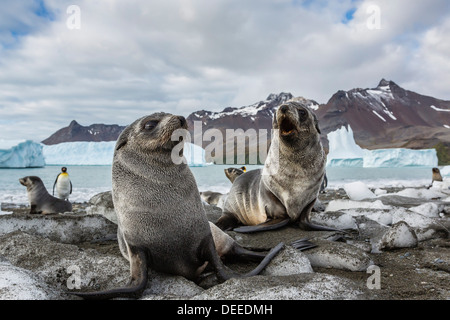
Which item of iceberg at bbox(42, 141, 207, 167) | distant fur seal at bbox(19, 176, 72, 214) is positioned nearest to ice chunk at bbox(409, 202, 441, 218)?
distant fur seal at bbox(19, 176, 72, 214)

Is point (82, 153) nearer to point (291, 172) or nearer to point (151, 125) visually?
point (291, 172)

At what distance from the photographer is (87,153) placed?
44.5 m

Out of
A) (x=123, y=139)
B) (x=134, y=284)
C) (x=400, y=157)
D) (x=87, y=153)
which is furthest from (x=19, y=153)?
(x=400, y=157)

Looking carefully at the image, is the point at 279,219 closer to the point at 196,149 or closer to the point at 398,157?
the point at 196,149

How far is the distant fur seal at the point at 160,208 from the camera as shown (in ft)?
8.46

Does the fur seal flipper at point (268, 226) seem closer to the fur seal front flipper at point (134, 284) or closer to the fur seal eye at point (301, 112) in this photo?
the fur seal eye at point (301, 112)

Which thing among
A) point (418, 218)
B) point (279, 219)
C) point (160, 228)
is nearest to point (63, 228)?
point (160, 228)

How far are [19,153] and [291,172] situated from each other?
120ft

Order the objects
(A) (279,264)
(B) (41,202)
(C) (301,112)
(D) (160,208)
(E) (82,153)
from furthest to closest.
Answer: (E) (82,153), (B) (41,202), (C) (301,112), (A) (279,264), (D) (160,208)

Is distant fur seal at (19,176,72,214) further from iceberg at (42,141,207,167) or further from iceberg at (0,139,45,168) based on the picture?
iceberg at (42,141,207,167)

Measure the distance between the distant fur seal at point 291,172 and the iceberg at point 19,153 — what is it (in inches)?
1340

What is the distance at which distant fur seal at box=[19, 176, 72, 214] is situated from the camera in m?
10.2

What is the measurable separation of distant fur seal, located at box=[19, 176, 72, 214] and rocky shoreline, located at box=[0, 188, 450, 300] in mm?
6905

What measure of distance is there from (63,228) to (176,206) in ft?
6.09
